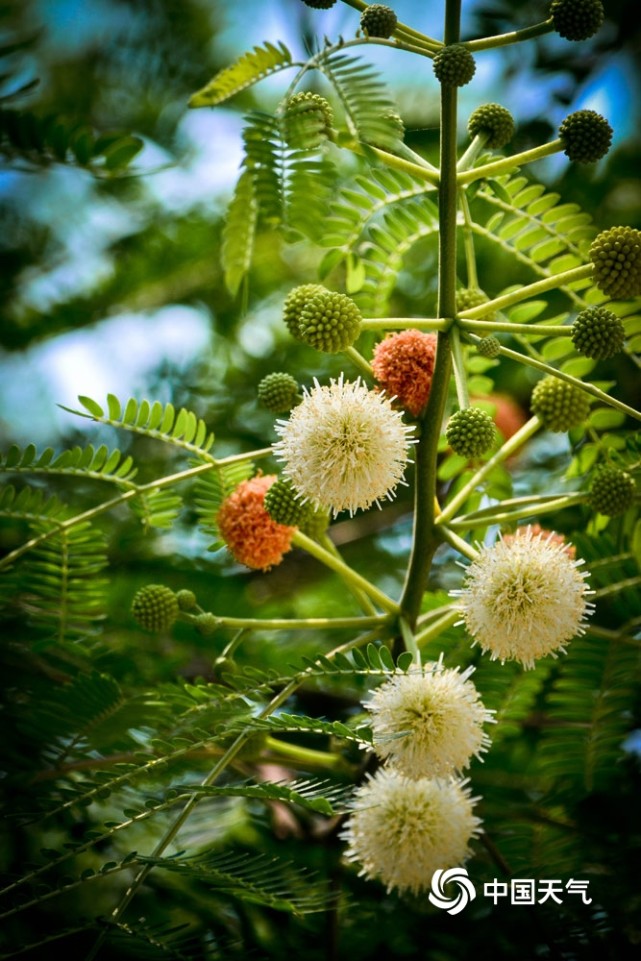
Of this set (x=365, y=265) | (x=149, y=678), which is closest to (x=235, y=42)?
(x=365, y=265)

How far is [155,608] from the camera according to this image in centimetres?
199

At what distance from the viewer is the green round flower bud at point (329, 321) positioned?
163 cm

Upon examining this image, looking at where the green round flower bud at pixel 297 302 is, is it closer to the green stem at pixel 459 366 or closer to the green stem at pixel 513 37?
the green stem at pixel 459 366

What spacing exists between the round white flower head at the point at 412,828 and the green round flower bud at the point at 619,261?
0.88 meters

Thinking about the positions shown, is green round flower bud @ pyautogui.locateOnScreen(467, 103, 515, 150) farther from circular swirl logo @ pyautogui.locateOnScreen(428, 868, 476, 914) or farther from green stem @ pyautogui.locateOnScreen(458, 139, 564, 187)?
circular swirl logo @ pyautogui.locateOnScreen(428, 868, 476, 914)

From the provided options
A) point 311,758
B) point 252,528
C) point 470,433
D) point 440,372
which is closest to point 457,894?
point 311,758

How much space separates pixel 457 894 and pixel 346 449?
3.46 ft

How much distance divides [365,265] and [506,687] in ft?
3.34

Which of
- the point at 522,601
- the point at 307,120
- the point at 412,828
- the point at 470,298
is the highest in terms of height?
the point at 307,120

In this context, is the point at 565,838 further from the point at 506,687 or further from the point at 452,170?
the point at 452,170

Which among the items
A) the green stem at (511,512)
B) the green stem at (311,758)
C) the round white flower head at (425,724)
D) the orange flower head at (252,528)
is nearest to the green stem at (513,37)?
the green stem at (511,512)

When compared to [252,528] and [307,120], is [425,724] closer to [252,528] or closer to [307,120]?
[252,528]

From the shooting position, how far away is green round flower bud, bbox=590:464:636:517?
1853mm

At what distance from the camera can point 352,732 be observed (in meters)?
1.53
